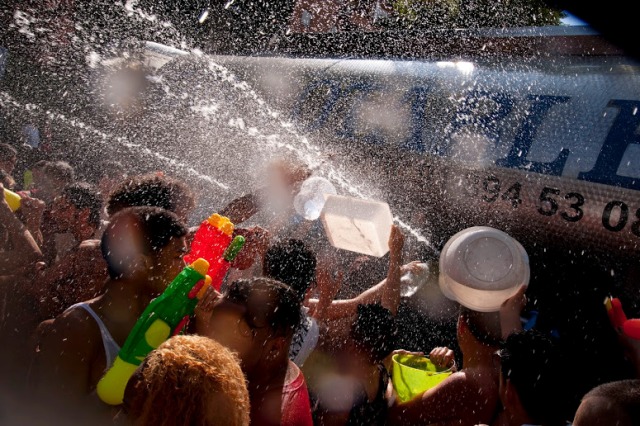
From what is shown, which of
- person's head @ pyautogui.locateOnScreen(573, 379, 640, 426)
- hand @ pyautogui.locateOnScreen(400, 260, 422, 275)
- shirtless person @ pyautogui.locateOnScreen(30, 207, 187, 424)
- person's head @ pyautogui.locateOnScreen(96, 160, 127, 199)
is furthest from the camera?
person's head @ pyautogui.locateOnScreen(96, 160, 127, 199)

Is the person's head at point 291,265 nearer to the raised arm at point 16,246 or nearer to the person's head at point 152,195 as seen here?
the person's head at point 152,195

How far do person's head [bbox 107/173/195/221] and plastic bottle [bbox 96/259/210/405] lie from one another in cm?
129

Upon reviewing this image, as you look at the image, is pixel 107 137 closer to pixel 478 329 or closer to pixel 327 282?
pixel 327 282

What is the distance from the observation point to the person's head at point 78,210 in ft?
10.5

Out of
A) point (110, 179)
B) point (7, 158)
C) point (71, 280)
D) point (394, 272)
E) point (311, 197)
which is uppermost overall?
point (71, 280)

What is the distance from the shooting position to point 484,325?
2523 mm

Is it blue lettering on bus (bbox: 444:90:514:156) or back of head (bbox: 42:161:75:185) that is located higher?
blue lettering on bus (bbox: 444:90:514:156)

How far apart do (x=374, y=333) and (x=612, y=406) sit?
1.02m

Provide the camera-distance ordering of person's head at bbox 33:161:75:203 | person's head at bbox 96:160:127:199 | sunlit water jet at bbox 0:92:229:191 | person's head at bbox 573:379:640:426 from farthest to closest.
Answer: sunlit water jet at bbox 0:92:229:191
person's head at bbox 96:160:127:199
person's head at bbox 33:161:75:203
person's head at bbox 573:379:640:426

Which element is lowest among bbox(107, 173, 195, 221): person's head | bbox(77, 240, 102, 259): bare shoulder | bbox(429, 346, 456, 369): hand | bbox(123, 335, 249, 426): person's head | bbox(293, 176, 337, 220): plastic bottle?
bbox(429, 346, 456, 369): hand

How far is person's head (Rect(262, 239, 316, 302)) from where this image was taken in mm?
2547

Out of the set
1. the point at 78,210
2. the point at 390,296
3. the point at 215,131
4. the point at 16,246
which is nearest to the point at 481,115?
the point at 390,296

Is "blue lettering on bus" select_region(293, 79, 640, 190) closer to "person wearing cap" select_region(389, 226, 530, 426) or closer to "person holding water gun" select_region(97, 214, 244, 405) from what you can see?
"person wearing cap" select_region(389, 226, 530, 426)

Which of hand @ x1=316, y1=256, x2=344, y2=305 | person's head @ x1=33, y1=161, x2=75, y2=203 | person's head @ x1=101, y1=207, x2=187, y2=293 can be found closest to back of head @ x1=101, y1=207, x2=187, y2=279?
person's head @ x1=101, y1=207, x2=187, y2=293
